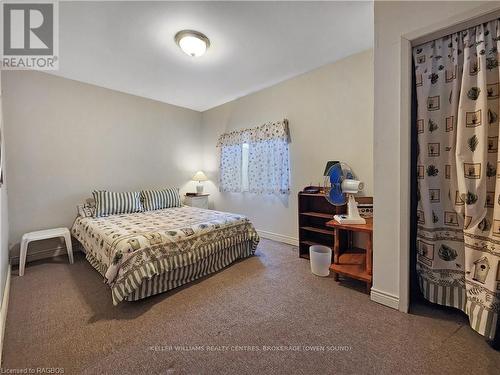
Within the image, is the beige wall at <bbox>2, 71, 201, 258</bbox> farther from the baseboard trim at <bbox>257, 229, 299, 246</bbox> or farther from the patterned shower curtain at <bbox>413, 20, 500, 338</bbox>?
the patterned shower curtain at <bbox>413, 20, 500, 338</bbox>

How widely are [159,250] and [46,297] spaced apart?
1.08 meters

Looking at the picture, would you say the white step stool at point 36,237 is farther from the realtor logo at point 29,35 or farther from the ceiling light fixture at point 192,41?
the ceiling light fixture at point 192,41

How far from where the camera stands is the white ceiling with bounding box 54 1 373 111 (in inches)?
73.5

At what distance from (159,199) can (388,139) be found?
10.7 ft

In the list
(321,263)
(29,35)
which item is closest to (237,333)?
(321,263)

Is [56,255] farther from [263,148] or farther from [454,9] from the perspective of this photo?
[454,9]

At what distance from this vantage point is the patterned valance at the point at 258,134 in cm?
328

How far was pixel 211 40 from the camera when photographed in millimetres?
2277

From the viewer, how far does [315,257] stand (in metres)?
2.31

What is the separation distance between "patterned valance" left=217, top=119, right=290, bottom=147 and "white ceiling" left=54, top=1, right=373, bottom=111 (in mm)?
660

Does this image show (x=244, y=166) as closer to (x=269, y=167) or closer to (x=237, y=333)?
(x=269, y=167)

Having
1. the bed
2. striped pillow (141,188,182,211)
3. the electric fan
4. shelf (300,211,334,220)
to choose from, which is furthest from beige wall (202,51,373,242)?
striped pillow (141,188,182,211)

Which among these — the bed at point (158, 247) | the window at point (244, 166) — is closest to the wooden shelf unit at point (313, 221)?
the bed at point (158, 247)

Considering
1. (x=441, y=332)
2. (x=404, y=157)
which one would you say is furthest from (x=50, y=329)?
(x=404, y=157)
